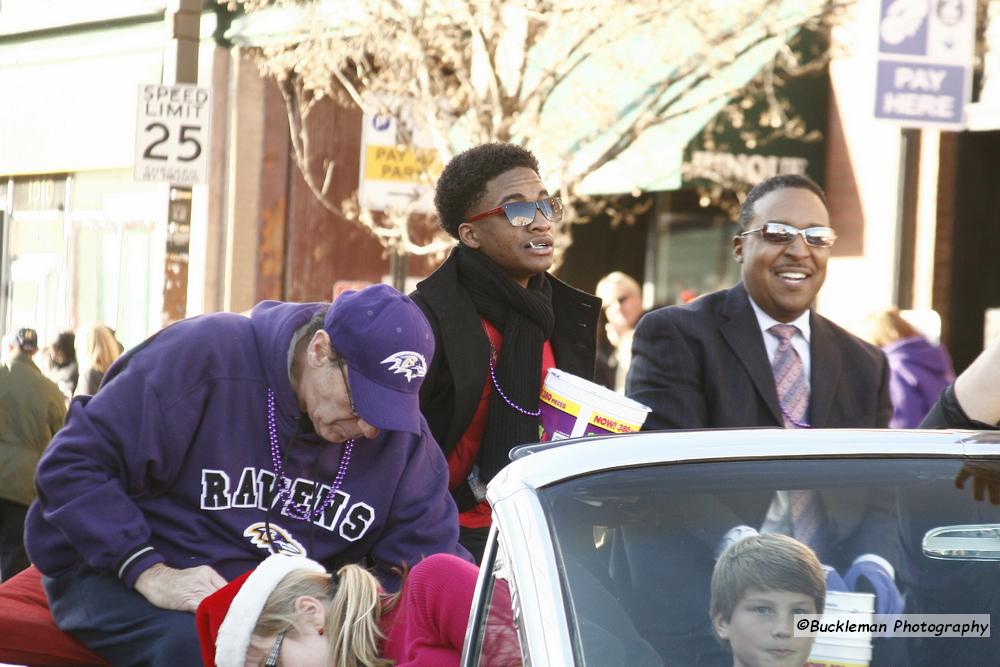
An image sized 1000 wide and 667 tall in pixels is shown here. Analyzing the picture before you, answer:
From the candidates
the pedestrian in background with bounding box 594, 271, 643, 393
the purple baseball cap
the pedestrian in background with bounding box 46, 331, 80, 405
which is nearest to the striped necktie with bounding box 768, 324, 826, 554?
the purple baseball cap

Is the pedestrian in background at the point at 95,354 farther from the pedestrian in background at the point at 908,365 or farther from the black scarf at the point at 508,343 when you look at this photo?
→ the black scarf at the point at 508,343

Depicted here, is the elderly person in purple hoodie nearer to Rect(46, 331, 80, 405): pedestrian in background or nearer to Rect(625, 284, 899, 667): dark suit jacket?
Rect(625, 284, 899, 667): dark suit jacket

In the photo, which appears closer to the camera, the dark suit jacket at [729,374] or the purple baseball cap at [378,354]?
the purple baseball cap at [378,354]

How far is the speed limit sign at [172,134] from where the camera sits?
1217cm

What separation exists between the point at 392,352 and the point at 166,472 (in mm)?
663

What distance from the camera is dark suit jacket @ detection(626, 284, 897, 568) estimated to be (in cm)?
465

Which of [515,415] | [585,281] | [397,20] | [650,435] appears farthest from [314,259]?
[650,435]

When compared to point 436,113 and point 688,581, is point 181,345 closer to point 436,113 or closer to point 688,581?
point 688,581

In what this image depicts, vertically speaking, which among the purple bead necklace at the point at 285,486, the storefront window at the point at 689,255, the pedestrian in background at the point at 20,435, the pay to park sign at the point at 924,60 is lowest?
the pedestrian in background at the point at 20,435

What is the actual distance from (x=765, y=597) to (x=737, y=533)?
0.45 ft

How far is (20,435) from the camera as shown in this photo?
9.36m

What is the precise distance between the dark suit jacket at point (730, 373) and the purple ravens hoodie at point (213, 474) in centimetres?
92

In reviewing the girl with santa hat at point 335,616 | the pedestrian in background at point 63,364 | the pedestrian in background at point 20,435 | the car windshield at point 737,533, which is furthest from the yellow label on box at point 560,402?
the pedestrian in background at point 63,364

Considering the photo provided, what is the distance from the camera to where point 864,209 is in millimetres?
14164
